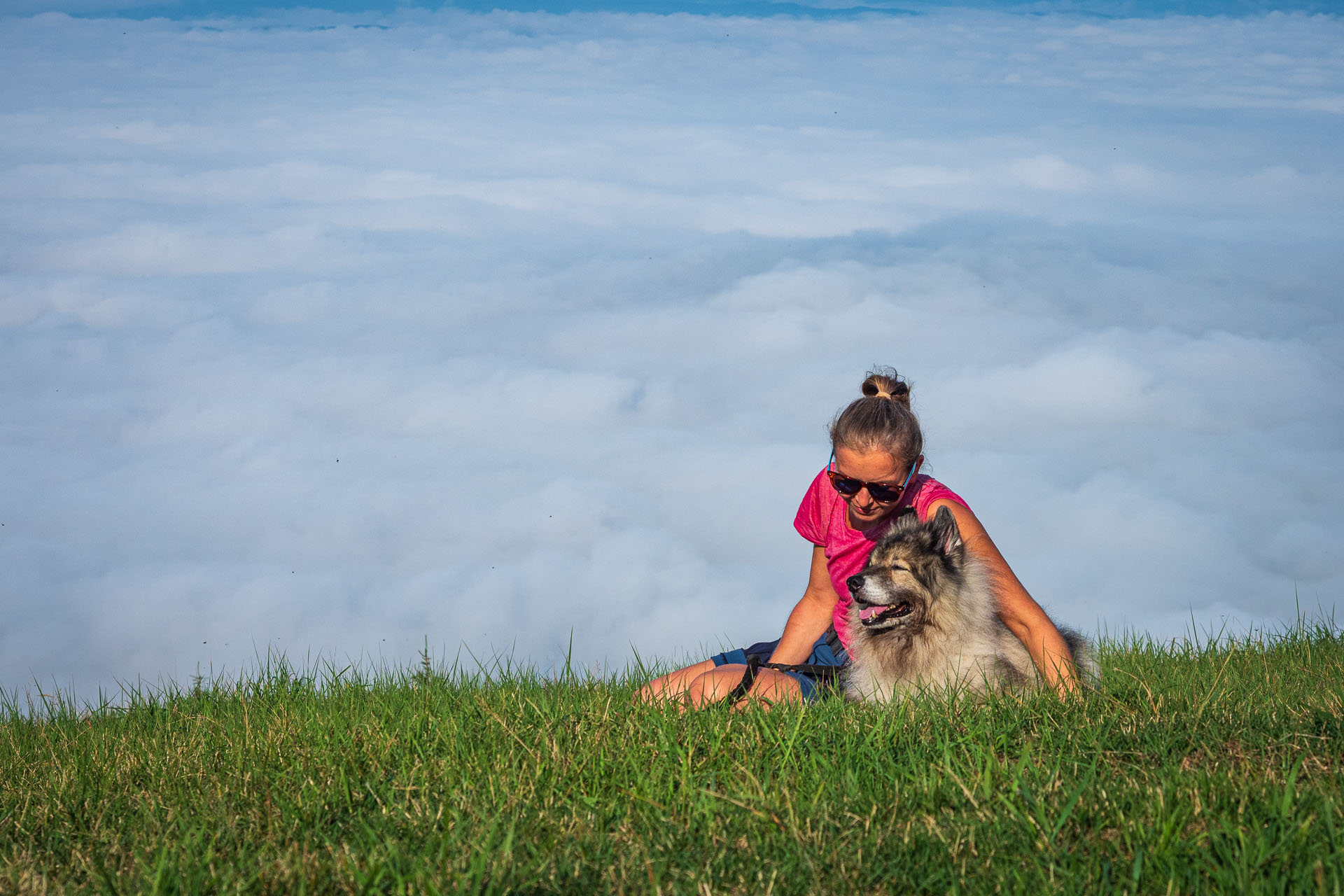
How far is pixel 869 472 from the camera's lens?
5691 millimetres

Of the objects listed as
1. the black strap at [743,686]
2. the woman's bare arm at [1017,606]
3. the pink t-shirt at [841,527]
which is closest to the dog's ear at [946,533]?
the woman's bare arm at [1017,606]

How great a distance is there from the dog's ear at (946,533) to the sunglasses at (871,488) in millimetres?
340

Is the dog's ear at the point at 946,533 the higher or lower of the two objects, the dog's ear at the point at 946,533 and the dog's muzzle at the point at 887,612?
the higher

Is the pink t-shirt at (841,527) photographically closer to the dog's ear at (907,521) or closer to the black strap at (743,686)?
the dog's ear at (907,521)

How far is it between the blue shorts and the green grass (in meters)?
0.61

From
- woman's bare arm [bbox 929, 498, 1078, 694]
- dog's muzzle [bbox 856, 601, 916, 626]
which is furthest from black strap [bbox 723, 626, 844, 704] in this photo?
woman's bare arm [bbox 929, 498, 1078, 694]

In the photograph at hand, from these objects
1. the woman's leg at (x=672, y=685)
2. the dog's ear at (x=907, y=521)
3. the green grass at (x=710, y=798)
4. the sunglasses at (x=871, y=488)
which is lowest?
the woman's leg at (x=672, y=685)

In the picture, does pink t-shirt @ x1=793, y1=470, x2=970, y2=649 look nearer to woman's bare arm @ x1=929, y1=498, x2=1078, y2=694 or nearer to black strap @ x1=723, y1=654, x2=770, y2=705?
woman's bare arm @ x1=929, y1=498, x2=1078, y2=694

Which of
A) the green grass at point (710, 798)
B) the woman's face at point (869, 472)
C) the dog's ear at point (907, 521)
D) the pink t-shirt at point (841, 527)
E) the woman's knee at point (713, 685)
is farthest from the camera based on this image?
the pink t-shirt at point (841, 527)

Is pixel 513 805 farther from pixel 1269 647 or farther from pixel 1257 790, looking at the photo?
pixel 1269 647

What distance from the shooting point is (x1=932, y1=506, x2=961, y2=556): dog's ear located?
5.39 m

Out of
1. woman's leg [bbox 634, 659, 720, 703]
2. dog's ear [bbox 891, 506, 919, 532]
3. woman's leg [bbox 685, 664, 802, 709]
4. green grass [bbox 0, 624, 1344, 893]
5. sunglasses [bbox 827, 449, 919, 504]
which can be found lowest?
woman's leg [bbox 634, 659, 720, 703]

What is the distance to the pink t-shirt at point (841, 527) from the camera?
Answer: 588 cm

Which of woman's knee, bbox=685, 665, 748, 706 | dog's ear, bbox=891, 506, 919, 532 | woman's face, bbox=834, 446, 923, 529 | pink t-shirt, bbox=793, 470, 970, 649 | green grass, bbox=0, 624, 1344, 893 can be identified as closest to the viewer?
green grass, bbox=0, 624, 1344, 893
